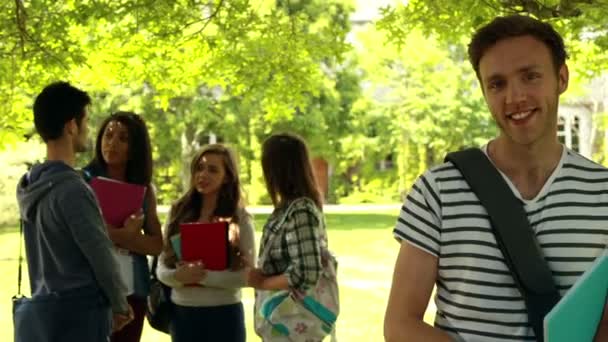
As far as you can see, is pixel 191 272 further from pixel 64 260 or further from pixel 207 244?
pixel 64 260

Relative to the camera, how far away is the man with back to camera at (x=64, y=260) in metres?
3.03

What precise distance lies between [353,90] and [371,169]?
4979 millimetres

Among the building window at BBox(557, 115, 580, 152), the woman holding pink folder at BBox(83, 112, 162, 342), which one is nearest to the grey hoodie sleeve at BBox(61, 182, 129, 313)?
the woman holding pink folder at BBox(83, 112, 162, 342)

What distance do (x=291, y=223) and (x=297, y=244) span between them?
0.10 meters

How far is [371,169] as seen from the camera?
100 feet

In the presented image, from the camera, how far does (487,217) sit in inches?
58.0

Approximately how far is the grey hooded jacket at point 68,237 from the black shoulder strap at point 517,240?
191cm

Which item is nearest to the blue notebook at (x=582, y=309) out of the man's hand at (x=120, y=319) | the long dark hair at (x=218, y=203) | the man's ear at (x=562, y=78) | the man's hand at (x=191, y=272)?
the man's ear at (x=562, y=78)

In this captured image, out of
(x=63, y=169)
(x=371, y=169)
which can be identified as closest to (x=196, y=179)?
(x=63, y=169)

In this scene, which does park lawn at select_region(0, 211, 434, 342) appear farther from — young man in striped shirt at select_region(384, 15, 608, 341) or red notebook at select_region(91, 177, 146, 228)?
young man in striped shirt at select_region(384, 15, 608, 341)

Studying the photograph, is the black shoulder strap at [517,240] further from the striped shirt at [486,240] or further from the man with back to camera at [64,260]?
the man with back to camera at [64,260]

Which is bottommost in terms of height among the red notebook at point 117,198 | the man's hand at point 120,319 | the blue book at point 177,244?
the man's hand at point 120,319

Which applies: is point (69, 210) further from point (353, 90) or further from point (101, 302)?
point (353, 90)

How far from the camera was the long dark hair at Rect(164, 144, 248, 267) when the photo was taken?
3.87m
